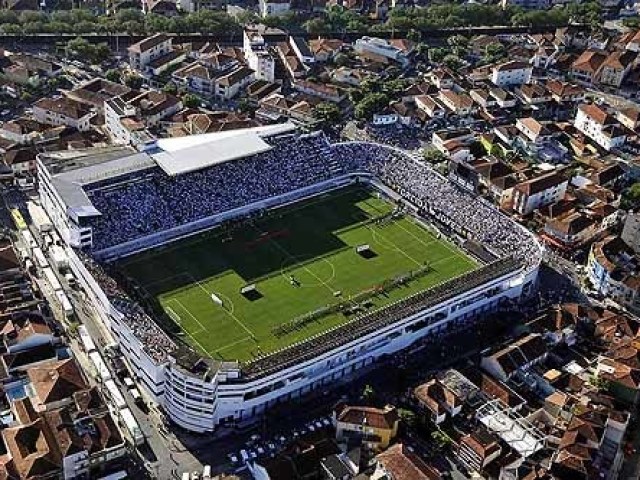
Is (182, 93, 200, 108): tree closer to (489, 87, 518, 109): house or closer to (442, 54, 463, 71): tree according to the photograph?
(442, 54, 463, 71): tree

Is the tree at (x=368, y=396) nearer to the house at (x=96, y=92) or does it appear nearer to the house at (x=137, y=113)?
the house at (x=137, y=113)

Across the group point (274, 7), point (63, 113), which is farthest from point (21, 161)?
point (274, 7)

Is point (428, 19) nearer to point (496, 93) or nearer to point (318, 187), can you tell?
point (496, 93)

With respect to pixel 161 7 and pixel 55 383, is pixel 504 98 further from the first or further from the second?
pixel 55 383

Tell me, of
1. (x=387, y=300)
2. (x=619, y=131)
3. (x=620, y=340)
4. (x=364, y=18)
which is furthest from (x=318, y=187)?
(x=364, y=18)

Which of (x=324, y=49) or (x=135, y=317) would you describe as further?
(x=324, y=49)

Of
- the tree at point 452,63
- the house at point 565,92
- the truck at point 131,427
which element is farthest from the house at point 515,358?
the tree at point 452,63

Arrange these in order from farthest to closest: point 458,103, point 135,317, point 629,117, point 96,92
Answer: point 458,103 < point 629,117 < point 96,92 < point 135,317

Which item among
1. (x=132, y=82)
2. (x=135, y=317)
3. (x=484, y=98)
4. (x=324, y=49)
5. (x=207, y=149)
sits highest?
(x=207, y=149)
